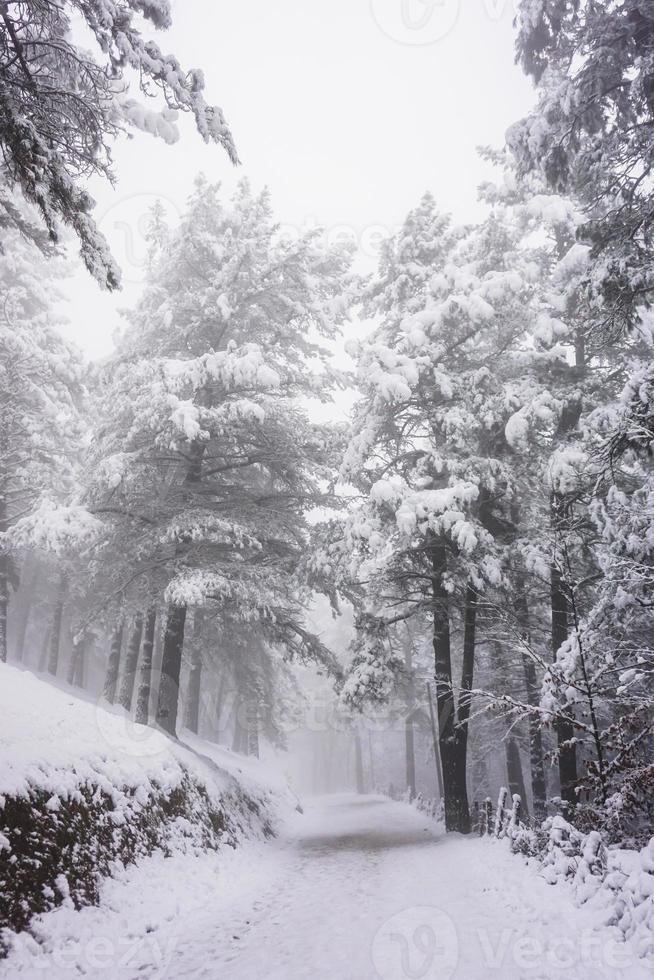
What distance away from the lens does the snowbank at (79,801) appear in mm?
4613

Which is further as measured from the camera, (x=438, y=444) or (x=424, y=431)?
(x=424, y=431)

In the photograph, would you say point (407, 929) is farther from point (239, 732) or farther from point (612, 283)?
point (239, 732)

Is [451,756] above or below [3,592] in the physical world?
below

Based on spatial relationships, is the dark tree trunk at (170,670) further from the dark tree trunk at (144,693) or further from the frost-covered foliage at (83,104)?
the frost-covered foliage at (83,104)

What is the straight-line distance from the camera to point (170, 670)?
12.0m

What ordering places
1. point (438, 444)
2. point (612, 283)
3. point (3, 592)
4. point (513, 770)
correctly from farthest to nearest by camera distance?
point (513, 770)
point (3, 592)
point (438, 444)
point (612, 283)

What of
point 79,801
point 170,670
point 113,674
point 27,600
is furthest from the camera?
point 27,600

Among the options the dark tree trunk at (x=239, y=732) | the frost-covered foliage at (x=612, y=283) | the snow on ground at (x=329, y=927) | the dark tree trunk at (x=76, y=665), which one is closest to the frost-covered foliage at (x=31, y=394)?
the dark tree trunk at (x=76, y=665)

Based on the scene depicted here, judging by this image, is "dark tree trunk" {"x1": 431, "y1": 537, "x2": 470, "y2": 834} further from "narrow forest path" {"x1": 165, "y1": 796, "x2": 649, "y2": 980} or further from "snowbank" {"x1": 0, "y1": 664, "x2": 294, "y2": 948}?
"snowbank" {"x1": 0, "y1": 664, "x2": 294, "y2": 948}

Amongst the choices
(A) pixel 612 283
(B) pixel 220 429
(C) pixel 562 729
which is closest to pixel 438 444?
(B) pixel 220 429

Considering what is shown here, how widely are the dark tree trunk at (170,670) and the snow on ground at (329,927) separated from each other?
12.8ft

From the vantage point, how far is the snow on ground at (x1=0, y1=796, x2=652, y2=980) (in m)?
4.39

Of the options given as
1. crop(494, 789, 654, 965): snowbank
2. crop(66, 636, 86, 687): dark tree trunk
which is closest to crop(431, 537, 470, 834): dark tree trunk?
crop(494, 789, 654, 965): snowbank

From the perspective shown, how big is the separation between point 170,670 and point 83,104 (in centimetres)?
1066
